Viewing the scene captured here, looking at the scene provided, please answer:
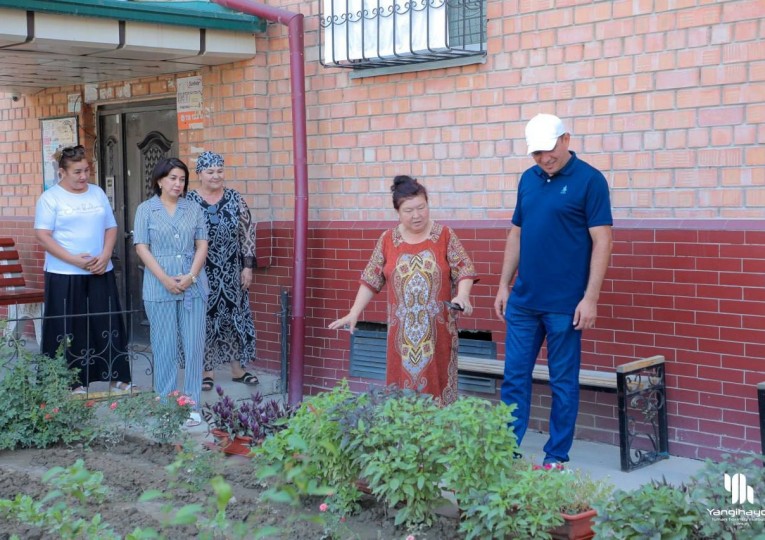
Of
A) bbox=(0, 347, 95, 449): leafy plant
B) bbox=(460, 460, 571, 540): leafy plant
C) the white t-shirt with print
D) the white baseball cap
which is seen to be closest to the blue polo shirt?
the white baseball cap

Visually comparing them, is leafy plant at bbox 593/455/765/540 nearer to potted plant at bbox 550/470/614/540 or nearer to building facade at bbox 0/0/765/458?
potted plant at bbox 550/470/614/540

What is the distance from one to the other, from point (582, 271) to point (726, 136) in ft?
3.67

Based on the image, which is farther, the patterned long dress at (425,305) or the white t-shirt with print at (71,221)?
the white t-shirt with print at (71,221)

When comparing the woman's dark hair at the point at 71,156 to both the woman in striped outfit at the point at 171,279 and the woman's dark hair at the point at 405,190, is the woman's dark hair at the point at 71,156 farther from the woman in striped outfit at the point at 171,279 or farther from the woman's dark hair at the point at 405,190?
the woman's dark hair at the point at 405,190

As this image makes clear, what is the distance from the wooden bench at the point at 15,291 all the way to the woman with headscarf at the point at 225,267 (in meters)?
2.69

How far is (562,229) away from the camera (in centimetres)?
544

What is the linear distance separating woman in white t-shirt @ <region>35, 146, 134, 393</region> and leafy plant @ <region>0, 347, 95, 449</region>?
68 centimetres

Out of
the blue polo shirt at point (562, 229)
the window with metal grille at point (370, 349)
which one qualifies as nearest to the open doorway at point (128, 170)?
the window with metal grille at point (370, 349)

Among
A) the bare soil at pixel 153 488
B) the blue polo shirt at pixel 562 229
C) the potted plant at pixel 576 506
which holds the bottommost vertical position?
the bare soil at pixel 153 488

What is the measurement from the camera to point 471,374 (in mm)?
6781

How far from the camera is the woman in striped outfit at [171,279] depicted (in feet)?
22.4

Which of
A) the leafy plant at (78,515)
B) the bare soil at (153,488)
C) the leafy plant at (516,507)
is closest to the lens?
the leafy plant at (78,515)

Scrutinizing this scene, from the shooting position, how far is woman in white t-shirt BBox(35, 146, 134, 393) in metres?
7.29


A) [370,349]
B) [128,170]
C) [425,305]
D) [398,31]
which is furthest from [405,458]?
[128,170]
